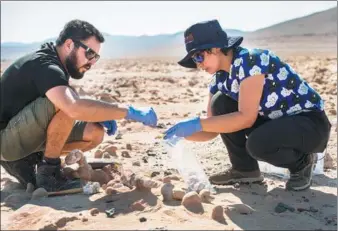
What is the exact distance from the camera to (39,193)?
10.5 ft

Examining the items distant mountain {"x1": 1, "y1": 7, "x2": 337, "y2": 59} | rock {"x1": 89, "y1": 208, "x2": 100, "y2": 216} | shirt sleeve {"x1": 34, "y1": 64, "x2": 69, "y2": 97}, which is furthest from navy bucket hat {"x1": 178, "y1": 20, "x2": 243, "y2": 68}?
distant mountain {"x1": 1, "y1": 7, "x2": 337, "y2": 59}

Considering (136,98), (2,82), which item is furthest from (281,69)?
(136,98)

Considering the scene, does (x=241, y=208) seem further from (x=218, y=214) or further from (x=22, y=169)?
(x=22, y=169)

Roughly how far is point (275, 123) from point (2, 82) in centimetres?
168

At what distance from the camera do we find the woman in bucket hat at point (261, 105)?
10.8ft

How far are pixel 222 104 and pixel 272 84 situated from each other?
44 centimetres

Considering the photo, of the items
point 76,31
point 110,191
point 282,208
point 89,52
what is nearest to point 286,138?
point 282,208

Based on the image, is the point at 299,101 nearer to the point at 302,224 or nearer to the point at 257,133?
the point at 257,133

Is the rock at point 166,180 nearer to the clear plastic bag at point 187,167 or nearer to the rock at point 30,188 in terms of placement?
the clear plastic bag at point 187,167

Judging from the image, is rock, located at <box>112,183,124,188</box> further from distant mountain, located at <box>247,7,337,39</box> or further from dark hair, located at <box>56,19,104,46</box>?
distant mountain, located at <box>247,7,337,39</box>

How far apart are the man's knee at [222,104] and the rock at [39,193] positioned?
4.09ft

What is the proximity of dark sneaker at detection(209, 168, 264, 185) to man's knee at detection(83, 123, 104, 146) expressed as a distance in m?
0.82

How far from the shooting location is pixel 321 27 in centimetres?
7481

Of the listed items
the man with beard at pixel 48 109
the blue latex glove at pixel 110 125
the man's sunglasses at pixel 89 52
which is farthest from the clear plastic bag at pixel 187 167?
the man's sunglasses at pixel 89 52
